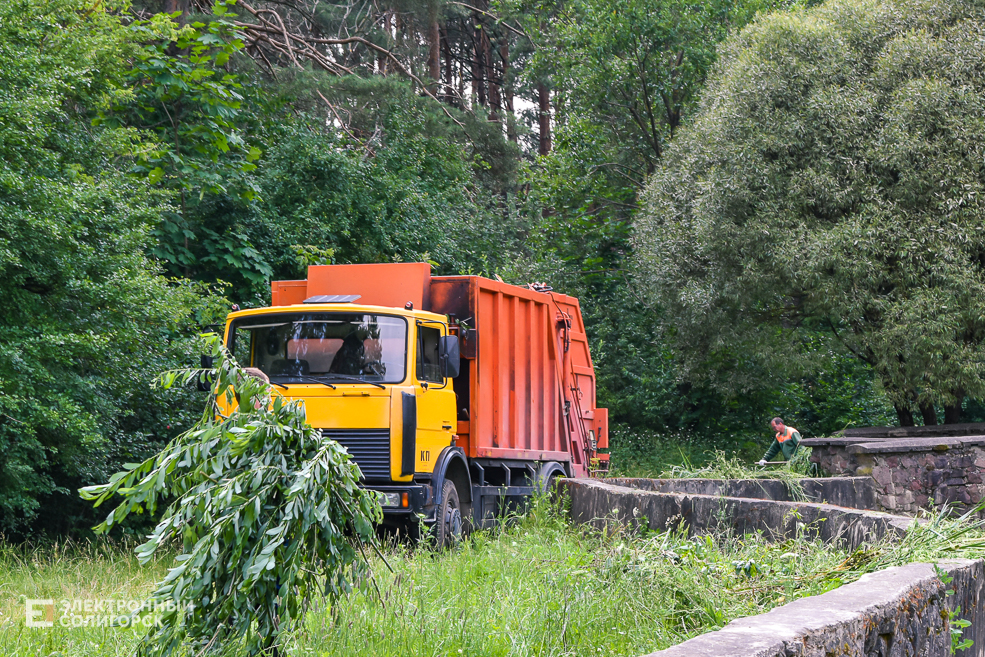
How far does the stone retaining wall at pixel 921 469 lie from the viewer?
1082cm

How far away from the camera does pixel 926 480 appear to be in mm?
10969

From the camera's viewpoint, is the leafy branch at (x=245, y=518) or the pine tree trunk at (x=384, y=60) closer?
the leafy branch at (x=245, y=518)

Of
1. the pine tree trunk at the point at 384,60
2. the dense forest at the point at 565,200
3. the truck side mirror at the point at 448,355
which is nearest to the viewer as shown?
the truck side mirror at the point at 448,355

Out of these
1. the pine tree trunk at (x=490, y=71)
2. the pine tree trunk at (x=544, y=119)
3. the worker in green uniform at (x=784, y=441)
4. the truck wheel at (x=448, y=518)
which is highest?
the pine tree trunk at (x=490, y=71)

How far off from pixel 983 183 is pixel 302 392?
469 inches

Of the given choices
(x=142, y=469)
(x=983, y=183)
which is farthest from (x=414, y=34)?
(x=142, y=469)

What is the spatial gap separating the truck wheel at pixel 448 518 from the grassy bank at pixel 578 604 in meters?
2.57

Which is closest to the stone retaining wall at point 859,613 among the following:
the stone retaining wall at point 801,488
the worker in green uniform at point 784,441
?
the stone retaining wall at point 801,488

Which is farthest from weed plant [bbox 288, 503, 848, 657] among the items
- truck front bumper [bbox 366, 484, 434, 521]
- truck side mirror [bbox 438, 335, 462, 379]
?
truck side mirror [bbox 438, 335, 462, 379]

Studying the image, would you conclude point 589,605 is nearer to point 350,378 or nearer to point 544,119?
point 350,378

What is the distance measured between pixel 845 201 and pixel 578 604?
12.5m

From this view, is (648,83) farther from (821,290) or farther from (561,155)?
(821,290)

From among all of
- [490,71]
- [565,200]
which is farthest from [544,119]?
[565,200]

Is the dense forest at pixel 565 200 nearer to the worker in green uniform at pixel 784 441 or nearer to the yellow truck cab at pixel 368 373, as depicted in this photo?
the yellow truck cab at pixel 368 373
